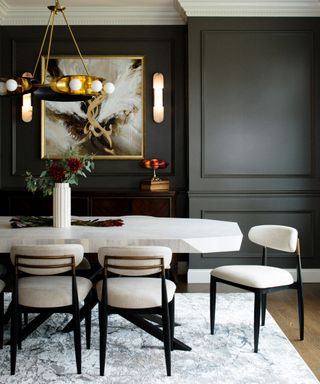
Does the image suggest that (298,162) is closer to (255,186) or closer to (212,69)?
(255,186)

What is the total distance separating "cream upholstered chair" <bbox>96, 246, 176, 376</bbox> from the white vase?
84 cm

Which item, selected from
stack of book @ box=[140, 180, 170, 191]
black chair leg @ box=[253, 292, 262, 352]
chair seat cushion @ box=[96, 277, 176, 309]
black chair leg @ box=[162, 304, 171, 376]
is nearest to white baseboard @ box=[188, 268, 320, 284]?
stack of book @ box=[140, 180, 170, 191]

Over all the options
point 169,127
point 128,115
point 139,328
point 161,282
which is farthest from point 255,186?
point 161,282

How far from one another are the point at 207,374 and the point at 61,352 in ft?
3.15

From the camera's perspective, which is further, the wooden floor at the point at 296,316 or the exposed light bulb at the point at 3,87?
the exposed light bulb at the point at 3,87

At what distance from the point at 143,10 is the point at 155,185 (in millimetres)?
1902

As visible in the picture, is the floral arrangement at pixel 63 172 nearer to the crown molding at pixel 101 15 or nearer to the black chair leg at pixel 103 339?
the black chair leg at pixel 103 339

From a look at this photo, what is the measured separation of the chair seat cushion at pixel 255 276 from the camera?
10.8 feet

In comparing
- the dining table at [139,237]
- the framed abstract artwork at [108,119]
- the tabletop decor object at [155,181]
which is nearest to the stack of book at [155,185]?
the tabletop decor object at [155,181]

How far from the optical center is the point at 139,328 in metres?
3.77

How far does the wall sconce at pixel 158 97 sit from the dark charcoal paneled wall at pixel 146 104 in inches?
Answer: 2.7

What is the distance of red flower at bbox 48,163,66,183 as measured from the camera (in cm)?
377

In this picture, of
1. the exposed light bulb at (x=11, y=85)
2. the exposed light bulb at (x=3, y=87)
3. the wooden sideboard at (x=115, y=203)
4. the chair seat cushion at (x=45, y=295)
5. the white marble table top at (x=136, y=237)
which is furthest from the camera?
the wooden sideboard at (x=115, y=203)

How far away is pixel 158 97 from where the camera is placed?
5672mm
